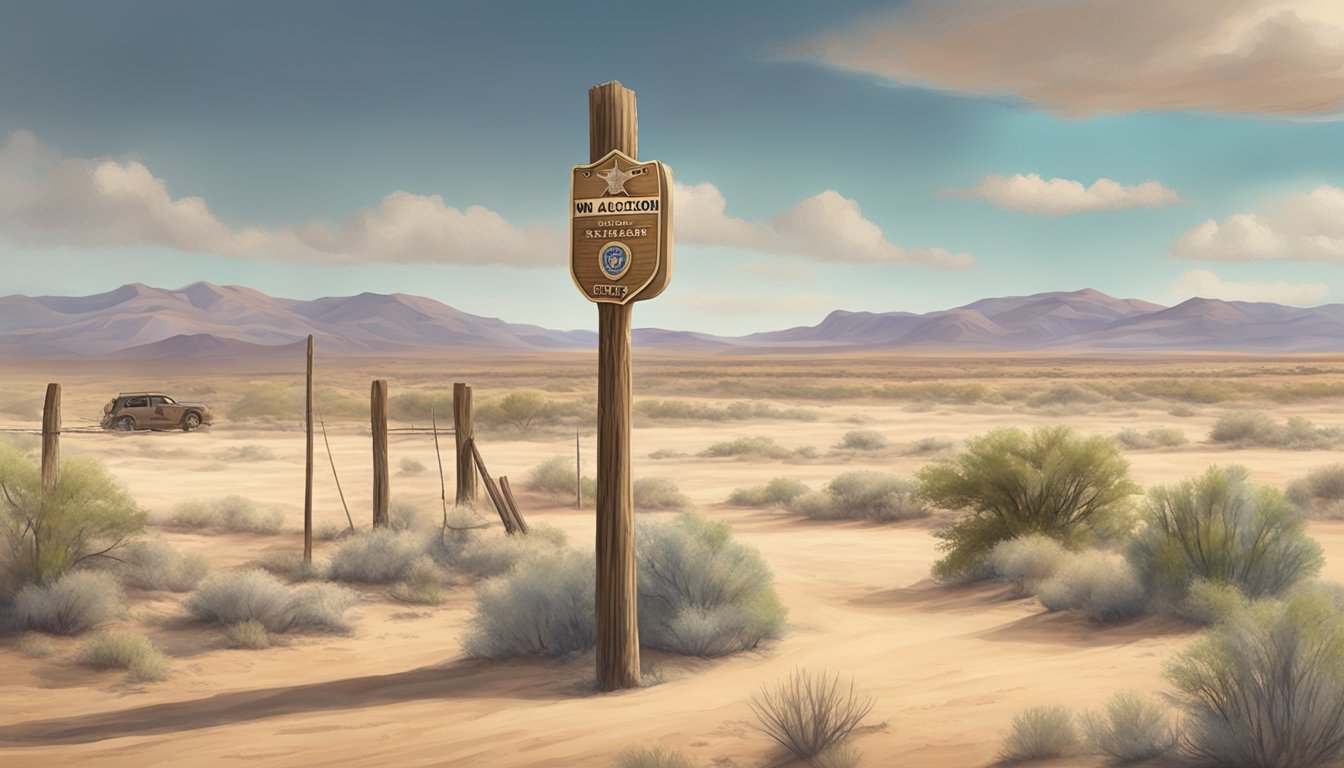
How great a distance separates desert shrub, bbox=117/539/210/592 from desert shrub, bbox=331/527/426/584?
1991mm

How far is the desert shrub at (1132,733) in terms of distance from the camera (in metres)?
6.70

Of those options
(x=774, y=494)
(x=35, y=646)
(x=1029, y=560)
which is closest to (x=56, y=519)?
(x=35, y=646)

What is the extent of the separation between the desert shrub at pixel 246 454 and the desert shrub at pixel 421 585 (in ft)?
72.1

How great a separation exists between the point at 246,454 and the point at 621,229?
1257 inches

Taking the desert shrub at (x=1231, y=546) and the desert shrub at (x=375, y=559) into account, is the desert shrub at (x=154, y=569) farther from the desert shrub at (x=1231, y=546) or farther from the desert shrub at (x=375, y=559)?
the desert shrub at (x=1231, y=546)

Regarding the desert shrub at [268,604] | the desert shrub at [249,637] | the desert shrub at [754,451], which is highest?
the desert shrub at [754,451]

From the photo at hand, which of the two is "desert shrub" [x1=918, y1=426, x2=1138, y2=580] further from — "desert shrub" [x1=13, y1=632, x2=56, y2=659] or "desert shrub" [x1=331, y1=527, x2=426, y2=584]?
"desert shrub" [x1=13, y1=632, x2=56, y2=659]

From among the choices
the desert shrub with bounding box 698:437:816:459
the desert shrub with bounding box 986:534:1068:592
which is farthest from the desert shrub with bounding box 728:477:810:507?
the desert shrub with bounding box 986:534:1068:592

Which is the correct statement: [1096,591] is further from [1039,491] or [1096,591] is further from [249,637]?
[249,637]

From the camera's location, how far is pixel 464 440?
63.2 feet

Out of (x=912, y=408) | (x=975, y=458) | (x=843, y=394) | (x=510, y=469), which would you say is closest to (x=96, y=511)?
(x=975, y=458)

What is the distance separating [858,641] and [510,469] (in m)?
23.8

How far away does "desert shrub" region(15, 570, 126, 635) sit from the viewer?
1322 centimetres

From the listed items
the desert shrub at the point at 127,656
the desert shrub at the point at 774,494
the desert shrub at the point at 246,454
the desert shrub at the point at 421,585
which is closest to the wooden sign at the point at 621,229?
the desert shrub at the point at 127,656
